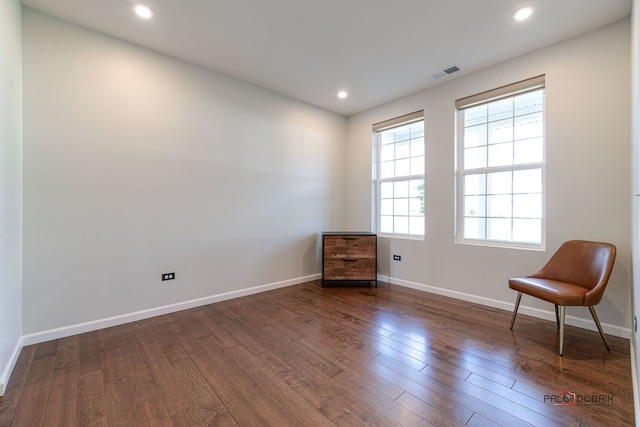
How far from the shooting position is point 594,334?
2.40m

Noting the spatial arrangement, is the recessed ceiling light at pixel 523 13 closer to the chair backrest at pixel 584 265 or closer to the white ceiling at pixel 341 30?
the white ceiling at pixel 341 30

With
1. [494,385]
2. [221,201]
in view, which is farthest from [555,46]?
[221,201]

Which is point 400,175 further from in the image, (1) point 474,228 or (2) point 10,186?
(2) point 10,186

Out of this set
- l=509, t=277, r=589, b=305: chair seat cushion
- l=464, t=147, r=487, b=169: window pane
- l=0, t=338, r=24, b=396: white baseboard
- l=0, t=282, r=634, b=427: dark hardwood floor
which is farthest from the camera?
l=464, t=147, r=487, b=169: window pane

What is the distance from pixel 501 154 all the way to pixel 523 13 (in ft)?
4.45

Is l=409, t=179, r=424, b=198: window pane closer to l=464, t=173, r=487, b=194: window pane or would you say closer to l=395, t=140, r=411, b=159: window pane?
l=395, t=140, r=411, b=159: window pane

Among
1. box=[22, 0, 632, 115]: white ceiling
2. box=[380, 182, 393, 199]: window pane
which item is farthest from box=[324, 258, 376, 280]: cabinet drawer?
box=[22, 0, 632, 115]: white ceiling

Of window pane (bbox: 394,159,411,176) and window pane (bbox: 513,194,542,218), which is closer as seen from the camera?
window pane (bbox: 513,194,542,218)

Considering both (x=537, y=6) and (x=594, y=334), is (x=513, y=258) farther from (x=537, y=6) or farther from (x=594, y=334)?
(x=537, y=6)

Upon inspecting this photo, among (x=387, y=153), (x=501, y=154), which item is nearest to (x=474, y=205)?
(x=501, y=154)

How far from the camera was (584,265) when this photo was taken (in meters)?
2.35

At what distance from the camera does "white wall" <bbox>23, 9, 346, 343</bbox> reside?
2295 millimetres

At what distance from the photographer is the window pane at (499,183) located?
3076mm

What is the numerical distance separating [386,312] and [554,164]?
7.20 feet
